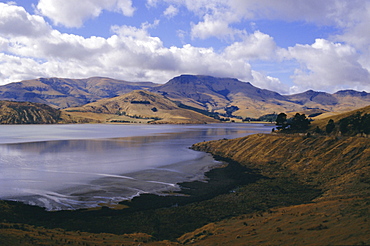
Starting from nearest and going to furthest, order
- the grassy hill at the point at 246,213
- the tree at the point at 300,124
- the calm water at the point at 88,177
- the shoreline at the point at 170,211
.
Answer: the grassy hill at the point at 246,213 → the shoreline at the point at 170,211 → the calm water at the point at 88,177 → the tree at the point at 300,124

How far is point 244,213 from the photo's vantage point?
37.8 m

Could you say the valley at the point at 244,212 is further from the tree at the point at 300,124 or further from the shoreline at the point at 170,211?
the tree at the point at 300,124

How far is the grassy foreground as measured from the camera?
84.7 ft

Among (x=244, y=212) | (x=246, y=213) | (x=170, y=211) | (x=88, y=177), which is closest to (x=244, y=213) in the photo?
(x=246, y=213)

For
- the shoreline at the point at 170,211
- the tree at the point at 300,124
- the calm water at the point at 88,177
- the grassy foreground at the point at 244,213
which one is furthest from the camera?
the tree at the point at 300,124

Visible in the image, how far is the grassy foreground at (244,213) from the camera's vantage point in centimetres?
2581

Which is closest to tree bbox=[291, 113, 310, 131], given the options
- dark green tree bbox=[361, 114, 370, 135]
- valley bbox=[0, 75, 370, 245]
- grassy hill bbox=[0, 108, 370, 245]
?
→ dark green tree bbox=[361, 114, 370, 135]

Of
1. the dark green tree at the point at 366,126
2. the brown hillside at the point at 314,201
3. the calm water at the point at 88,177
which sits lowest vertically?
the calm water at the point at 88,177

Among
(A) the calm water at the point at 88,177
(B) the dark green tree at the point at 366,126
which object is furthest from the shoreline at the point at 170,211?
(B) the dark green tree at the point at 366,126

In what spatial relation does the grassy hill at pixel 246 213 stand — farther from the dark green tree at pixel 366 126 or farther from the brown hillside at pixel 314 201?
the dark green tree at pixel 366 126

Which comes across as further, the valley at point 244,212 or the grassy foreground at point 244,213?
the valley at point 244,212

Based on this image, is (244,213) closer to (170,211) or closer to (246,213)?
(246,213)

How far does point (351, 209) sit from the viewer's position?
29812 millimetres

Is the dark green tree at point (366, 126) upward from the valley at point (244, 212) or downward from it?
upward
